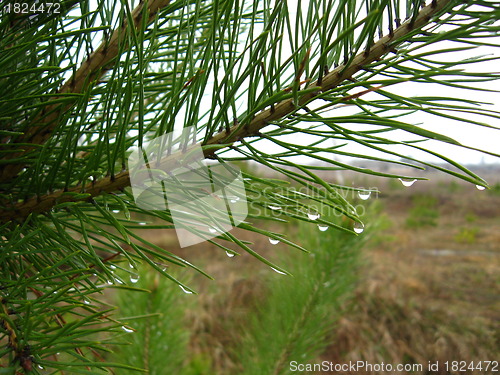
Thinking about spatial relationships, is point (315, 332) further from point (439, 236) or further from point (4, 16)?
point (439, 236)

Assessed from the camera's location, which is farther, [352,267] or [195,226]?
[352,267]

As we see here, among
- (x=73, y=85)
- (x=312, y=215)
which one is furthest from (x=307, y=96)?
(x=73, y=85)

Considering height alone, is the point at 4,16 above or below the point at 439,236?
above

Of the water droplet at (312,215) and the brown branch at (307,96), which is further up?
the brown branch at (307,96)

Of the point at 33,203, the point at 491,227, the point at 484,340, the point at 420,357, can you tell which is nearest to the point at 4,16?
the point at 33,203

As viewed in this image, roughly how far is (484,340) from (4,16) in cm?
238

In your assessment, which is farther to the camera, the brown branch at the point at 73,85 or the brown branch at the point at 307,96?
the brown branch at the point at 73,85

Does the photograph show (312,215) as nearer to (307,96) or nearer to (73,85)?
(307,96)

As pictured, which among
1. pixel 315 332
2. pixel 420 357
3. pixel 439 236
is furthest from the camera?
pixel 439 236

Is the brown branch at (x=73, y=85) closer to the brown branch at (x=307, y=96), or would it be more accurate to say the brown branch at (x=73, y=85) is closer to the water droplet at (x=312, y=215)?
the brown branch at (x=307, y=96)

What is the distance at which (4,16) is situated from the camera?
33 cm

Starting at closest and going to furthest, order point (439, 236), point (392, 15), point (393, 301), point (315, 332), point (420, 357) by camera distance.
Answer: point (392, 15) < point (315, 332) < point (420, 357) < point (393, 301) < point (439, 236)

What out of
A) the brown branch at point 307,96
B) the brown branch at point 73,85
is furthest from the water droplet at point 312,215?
the brown branch at point 73,85

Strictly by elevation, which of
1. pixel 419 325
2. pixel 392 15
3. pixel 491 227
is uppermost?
pixel 392 15
